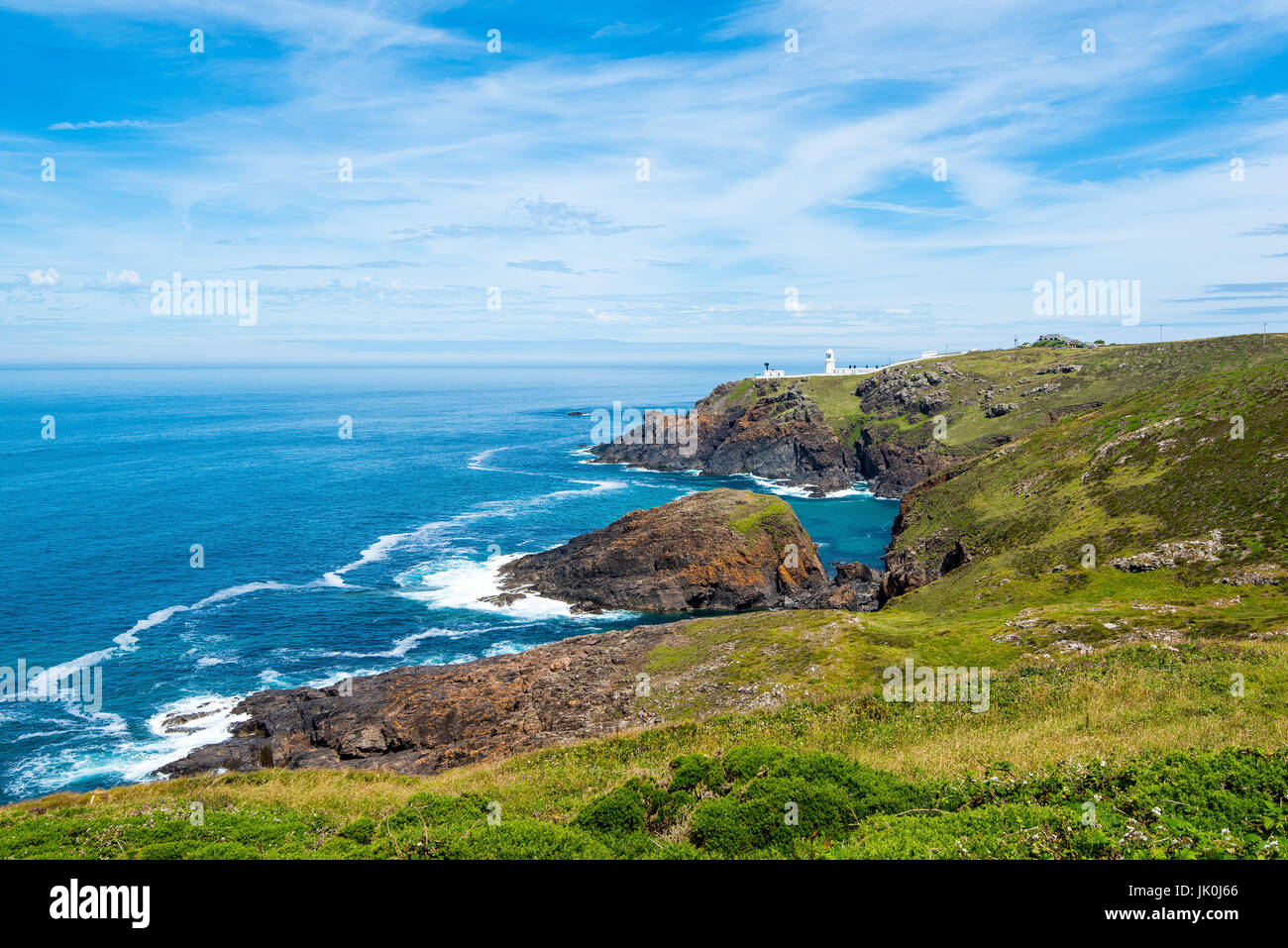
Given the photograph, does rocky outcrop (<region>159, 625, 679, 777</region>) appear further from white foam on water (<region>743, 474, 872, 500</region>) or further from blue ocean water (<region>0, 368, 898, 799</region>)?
white foam on water (<region>743, 474, 872, 500</region>)

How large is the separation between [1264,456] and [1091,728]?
43876 millimetres

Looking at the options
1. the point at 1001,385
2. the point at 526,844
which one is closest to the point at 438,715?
the point at 526,844

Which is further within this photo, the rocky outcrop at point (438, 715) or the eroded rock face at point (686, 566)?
the eroded rock face at point (686, 566)

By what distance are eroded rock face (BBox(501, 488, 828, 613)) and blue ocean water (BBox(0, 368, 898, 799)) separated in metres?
3.96

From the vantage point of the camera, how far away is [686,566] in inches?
3145

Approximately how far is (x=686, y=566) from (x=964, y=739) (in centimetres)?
5669

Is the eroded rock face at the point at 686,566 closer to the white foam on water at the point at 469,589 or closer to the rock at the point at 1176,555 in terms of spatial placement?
the white foam on water at the point at 469,589

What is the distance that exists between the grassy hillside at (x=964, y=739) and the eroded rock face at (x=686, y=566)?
19919 mm

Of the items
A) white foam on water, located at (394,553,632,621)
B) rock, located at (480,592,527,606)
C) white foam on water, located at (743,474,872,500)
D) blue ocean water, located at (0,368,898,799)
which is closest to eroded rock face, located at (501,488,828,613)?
A: rock, located at (480,592,527,606)

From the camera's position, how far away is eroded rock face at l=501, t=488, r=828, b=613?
7831 cm

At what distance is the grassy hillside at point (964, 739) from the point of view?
15547 mm

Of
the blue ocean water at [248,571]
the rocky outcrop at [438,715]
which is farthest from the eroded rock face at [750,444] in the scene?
the rocky outcrop at [438,715]
